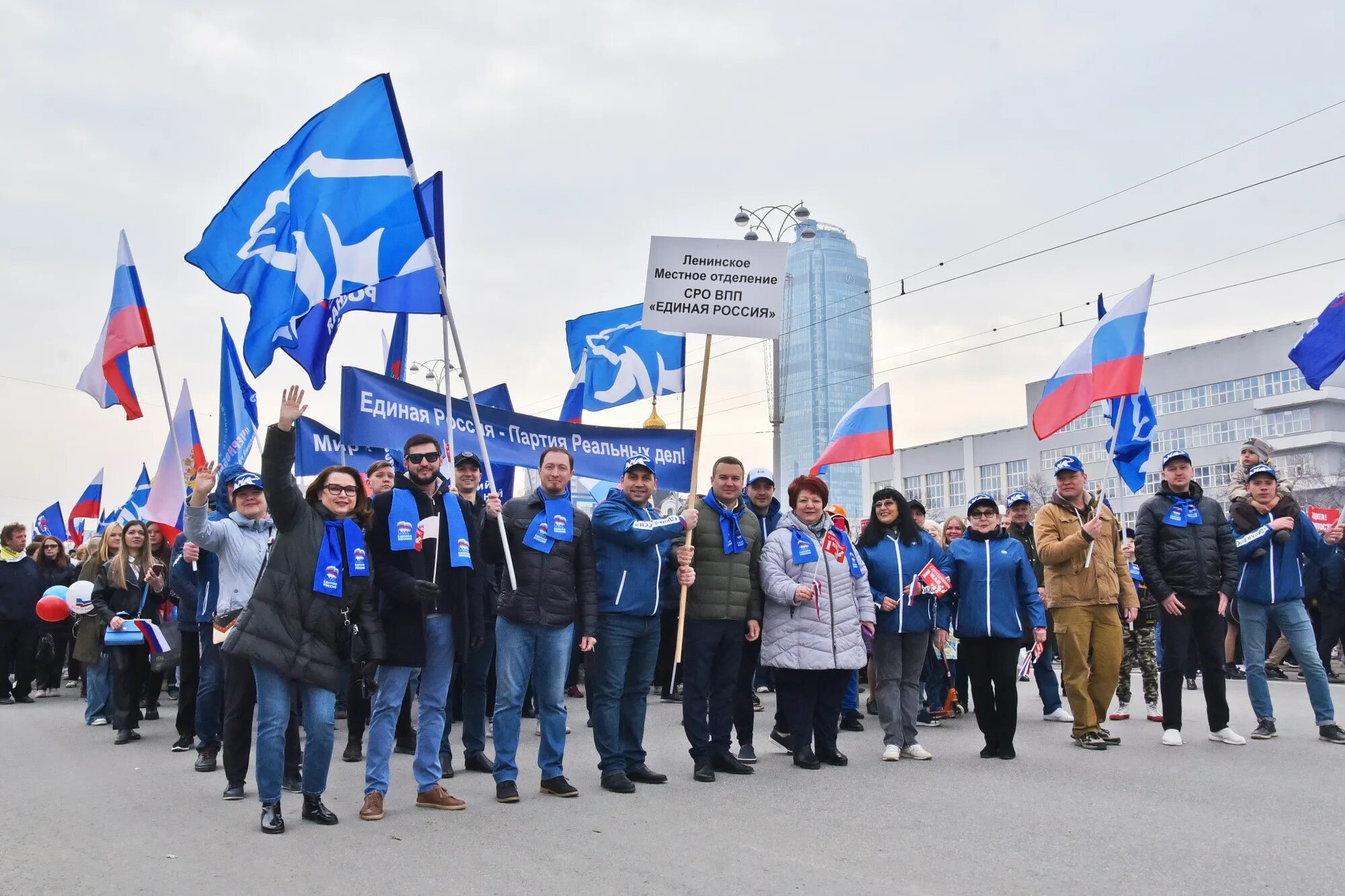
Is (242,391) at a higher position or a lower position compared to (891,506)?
higher

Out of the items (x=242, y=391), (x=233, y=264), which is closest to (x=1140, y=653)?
(x=233, y=264)

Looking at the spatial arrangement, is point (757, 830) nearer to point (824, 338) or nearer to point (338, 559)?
point (338, 559)

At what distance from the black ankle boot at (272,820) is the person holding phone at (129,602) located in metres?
5.04

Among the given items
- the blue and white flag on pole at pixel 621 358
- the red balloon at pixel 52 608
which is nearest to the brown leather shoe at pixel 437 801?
the red balloon at pixel 52 608

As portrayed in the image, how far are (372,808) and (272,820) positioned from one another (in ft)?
1.74

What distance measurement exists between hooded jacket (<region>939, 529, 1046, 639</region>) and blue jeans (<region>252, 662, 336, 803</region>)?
4.64 metres

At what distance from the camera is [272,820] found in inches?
242

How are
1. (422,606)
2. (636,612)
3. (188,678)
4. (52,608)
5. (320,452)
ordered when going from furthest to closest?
(320,452), (52,608), (188,678), (636,612), (422,606)

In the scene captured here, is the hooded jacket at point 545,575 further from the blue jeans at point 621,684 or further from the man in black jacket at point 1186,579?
the man in black jacket at point 1186,579

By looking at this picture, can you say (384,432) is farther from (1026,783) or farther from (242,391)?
(1026,783)

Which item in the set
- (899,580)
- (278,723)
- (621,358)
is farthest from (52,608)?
(899,580)

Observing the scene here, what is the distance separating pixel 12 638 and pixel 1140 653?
13048mm

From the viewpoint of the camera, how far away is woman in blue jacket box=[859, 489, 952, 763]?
8656 mm

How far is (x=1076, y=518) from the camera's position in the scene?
29.3ft
